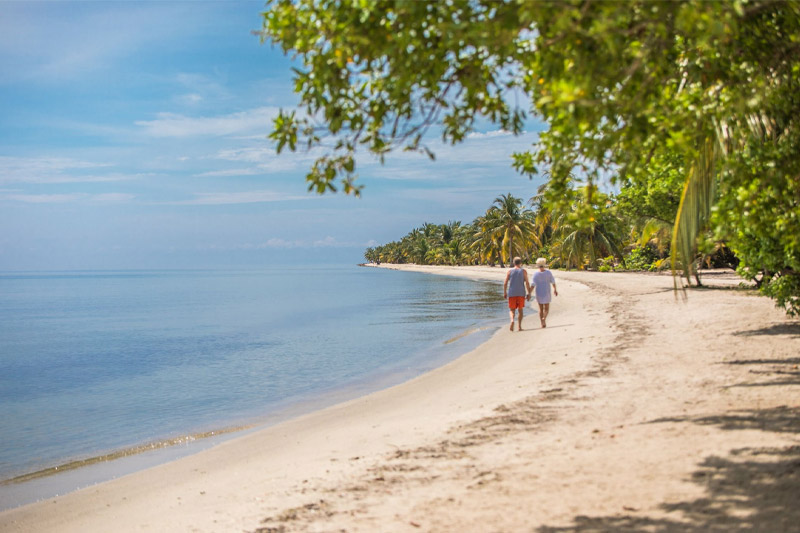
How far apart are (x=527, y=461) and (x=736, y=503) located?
182cm

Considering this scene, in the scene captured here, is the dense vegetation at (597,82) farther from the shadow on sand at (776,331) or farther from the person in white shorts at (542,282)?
the person in white shorts at (542,282)

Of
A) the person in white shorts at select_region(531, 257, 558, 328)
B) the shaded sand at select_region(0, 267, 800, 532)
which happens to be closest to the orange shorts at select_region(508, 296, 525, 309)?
the person in white shorts at select_region(531, 257, 558, 328)

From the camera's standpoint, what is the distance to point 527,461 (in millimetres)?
5824

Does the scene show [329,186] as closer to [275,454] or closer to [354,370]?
[275,454]

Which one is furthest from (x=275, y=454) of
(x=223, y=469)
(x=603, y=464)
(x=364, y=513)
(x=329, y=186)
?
(x=329, y=186)

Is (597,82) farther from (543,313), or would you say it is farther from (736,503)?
(543,313)

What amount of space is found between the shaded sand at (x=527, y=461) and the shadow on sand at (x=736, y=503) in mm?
15

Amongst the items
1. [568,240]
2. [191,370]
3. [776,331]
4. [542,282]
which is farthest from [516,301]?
[568,240]

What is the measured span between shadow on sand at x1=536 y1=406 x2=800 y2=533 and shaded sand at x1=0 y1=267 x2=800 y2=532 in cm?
1

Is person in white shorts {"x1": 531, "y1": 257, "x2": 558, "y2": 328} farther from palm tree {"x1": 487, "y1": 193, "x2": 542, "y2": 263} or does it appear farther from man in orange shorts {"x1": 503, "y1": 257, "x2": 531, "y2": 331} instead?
palm tree {"x1": 487, "y1": 193, "x2": 542, "y2": 263}

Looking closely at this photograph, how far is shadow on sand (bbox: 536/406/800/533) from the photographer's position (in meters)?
4.16

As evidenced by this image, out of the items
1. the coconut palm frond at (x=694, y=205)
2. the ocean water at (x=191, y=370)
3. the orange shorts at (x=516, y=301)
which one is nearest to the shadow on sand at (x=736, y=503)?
the coconut palm frond at (x=694, y=205)

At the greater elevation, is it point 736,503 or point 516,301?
point 516,301

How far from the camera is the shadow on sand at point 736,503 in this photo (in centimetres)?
416
